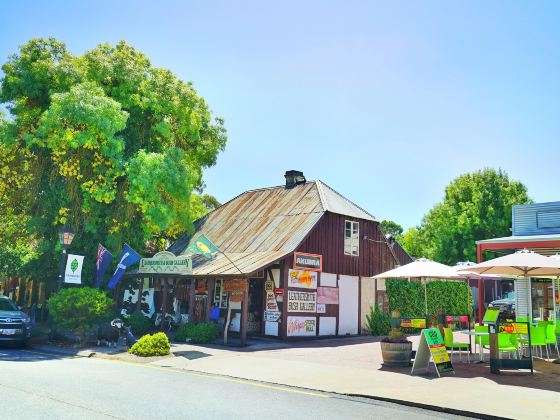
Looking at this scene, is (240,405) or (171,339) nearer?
(240,405)

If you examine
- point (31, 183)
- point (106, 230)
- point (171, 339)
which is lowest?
point (171, 339)

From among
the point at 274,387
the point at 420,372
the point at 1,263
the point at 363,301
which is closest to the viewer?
the point at 274,387

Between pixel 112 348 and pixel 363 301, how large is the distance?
1125 cm

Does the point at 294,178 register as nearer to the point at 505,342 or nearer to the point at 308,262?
the point at 308,262

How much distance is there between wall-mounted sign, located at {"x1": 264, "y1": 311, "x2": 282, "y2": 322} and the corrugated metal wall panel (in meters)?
10.7

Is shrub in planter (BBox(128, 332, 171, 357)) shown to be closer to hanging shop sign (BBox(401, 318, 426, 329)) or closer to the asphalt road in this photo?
the asphalt road

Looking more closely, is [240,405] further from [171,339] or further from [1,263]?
[1,263]

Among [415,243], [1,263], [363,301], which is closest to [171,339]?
[363,301]

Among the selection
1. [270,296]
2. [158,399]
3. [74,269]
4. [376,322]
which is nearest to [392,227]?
[376,322]

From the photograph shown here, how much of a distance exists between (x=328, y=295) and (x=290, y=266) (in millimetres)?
2620

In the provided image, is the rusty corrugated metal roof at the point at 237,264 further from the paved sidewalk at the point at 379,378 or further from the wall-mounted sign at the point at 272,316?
the paved sidewalk at the point at 379,378

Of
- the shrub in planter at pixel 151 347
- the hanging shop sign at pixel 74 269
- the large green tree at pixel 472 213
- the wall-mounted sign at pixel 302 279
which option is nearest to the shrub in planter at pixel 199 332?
the shrub in planter at pixel 151 347

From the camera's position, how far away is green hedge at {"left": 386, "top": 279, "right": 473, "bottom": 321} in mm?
24078

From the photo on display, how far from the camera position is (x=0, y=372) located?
1039cm
